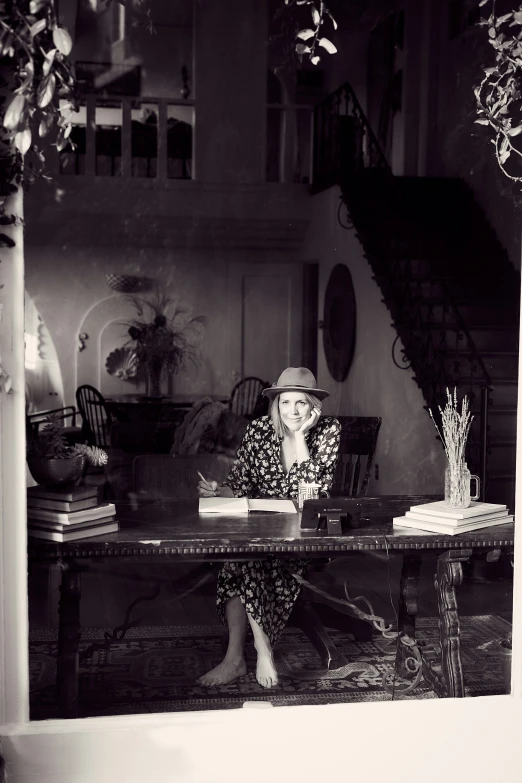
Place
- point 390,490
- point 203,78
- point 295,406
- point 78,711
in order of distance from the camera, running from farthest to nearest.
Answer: point 203,78 < point 390,490 < point 295,406 < point 78,711

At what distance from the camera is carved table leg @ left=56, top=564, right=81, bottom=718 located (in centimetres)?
362

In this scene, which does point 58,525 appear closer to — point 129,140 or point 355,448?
point 355,448

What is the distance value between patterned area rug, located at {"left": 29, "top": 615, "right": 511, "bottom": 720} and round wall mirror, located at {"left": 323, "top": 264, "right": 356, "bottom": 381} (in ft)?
12.3

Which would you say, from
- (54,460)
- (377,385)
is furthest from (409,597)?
(377,385)

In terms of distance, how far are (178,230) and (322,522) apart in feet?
19.7

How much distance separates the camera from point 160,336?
9.25 meters

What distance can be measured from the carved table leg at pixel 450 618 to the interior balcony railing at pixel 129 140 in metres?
6.22

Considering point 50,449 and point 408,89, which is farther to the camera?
point 408,89

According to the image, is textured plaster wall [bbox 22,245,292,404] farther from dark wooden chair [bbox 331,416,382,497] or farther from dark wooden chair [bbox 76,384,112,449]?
dark wooden chair [bbox 331,416,382,497]

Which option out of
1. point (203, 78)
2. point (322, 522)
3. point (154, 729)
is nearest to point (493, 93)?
point (322, 522)

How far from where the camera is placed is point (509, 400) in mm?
7480

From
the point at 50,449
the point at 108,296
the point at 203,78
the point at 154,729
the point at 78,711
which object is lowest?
the point at 78,711

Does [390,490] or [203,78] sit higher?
[203,78]

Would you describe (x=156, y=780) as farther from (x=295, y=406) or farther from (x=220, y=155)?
(x=220, y=155)
